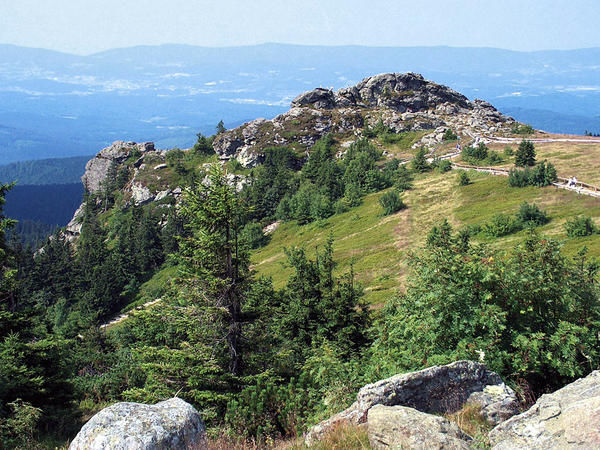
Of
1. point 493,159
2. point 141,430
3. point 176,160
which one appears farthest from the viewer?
point 176,160

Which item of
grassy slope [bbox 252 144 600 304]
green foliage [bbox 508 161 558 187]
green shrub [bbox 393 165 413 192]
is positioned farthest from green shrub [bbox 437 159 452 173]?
green foliage [bbox 508 161 558 187]

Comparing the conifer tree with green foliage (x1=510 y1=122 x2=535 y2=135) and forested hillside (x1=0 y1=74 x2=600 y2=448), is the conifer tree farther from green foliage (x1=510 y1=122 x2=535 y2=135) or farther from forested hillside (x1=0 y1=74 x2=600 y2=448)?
green foliage (x1=510 y1=122 x2=535 y2=135)

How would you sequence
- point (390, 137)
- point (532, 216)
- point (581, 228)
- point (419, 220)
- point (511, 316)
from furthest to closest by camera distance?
1. point (390, 137)
2. point (419, 220)
3. point (532, 216)
4. point (581, 228)
5. point (511, 316)

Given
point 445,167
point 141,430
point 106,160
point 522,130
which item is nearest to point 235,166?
point 445,167

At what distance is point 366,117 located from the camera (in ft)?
419

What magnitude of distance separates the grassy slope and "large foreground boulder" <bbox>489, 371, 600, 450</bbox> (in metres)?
26.7

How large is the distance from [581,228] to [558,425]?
3530cm

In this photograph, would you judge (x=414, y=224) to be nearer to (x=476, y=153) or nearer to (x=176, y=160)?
(x=476, y=153)

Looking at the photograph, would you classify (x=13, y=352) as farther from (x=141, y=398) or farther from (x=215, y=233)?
(x=215, y=233)

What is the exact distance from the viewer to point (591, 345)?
10.4 metres

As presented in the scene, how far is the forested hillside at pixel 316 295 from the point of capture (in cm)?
1100

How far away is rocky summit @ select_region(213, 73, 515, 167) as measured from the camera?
392 ft

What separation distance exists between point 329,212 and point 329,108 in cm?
6395

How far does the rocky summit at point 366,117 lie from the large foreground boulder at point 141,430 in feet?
356
